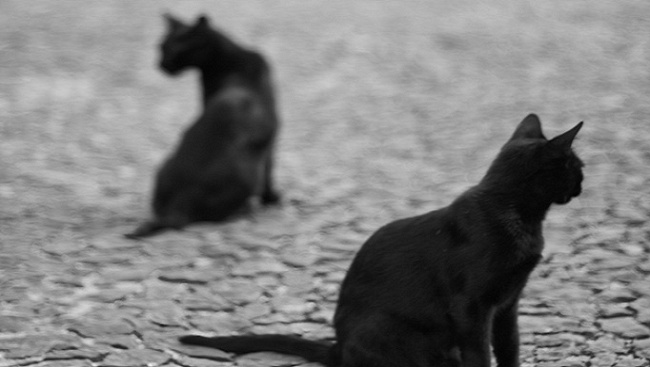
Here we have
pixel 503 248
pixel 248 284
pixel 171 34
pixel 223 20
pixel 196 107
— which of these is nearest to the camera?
pixel 503 248

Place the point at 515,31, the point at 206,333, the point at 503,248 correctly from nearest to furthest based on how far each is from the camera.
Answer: the point at 503,248
the point at 206,333
the point at 515,31

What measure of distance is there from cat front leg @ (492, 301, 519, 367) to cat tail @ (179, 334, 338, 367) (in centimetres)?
69

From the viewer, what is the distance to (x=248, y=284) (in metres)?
5.54

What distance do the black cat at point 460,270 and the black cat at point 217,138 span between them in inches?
109

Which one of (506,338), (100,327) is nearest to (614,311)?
(506,338)

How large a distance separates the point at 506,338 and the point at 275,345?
0.97m

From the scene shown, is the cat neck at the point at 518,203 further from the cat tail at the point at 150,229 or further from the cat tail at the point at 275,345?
the cat tail at the point at 150,229

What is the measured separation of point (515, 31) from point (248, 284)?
8734mm

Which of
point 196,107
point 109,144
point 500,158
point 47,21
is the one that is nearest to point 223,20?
point 47,21

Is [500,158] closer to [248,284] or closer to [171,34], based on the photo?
[248,284]

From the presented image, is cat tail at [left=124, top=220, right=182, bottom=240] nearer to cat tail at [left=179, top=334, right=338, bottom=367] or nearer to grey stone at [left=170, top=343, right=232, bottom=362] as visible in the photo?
grey stone at [left=170, top=343, right=232, bottom=362]

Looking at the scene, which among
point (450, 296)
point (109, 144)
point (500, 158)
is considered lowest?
point (109, 144)

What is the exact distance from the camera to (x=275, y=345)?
4.30 meters

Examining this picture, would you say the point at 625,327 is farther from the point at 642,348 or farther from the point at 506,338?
the point at 506,338
